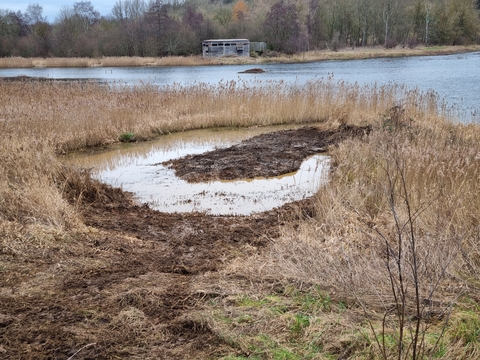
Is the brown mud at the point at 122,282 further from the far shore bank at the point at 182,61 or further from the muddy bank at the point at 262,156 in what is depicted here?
the far shore bank at the point at 182,61

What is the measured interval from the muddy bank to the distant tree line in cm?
5162

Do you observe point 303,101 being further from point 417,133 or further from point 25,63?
point 25,63

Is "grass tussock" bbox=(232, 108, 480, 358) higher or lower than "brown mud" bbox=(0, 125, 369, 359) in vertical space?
higher

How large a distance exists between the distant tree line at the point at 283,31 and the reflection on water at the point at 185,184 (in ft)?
174

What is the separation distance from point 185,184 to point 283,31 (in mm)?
59382

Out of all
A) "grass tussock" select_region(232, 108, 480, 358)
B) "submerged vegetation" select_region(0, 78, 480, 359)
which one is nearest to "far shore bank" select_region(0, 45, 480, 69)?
"submerged vegetation" select_region(0, 78, 480, 359)

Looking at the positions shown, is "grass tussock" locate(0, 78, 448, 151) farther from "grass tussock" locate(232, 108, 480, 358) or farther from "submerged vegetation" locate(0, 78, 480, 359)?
"grass tussock" locate(232, 108, 480, 358)

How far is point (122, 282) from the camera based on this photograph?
136 inches

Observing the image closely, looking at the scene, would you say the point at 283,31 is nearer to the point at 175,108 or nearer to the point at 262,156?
the point at 175,108

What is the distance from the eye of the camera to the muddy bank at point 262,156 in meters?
8.48

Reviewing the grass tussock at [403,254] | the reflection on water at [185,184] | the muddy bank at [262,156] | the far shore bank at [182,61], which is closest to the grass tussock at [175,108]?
the reflection on water at [185,184]

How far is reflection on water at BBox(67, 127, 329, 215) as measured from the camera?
686 cm

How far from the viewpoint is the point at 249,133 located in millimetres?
12883

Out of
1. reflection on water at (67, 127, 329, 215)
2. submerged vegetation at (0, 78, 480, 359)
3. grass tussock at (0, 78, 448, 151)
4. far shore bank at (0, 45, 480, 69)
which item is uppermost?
far shore bank at (0, 45, 480, 69)
